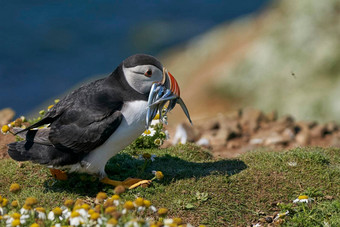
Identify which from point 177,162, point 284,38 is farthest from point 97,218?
point 284,38

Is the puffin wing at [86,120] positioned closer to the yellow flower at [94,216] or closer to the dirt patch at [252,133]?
the yellow flower at [94,216]

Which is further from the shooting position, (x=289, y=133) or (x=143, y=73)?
(x=289, y=133)

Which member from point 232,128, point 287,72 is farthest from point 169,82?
point 287,72

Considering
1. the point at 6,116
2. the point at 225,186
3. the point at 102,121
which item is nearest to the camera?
the point at 102,121

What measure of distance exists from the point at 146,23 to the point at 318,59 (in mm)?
14673

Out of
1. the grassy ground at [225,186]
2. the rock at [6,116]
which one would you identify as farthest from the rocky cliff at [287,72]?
the rock at [6,116]

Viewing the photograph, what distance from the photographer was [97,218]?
13.9ft

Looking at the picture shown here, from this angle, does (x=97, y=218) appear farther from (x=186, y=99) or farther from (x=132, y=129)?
(x=186, y=99)

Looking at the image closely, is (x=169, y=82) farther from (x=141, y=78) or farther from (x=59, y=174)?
(x=59, y=174)

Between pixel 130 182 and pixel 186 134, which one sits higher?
pixel 130 182

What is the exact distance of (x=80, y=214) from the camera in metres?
4.31

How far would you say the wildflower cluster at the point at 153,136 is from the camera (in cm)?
690

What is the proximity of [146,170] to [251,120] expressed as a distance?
3.44 metres

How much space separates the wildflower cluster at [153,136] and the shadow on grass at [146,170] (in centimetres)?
24
